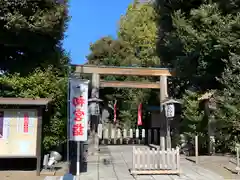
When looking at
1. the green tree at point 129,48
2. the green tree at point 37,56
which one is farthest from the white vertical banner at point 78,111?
the green tree at point 129,48

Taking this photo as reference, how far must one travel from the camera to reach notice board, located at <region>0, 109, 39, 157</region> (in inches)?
384

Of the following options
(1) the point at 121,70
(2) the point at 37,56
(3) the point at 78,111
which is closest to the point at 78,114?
(3) the point at 78,111

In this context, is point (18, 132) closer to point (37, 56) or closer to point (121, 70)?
point (37, 56)

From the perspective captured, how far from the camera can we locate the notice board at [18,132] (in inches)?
384

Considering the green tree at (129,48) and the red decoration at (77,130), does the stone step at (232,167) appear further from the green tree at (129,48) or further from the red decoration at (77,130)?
the green tree at (129,48)

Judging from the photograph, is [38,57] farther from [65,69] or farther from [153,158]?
[153,158]

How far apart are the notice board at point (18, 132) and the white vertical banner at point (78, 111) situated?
122 centimetres

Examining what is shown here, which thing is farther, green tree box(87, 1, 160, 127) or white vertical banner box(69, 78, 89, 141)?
green tree box(87, 1, 160, 127)

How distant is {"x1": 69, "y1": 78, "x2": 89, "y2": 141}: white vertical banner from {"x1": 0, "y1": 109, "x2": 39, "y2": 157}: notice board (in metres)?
1.22

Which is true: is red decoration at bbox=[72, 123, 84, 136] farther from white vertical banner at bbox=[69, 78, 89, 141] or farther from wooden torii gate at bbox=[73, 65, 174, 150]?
wooden torii gate at bbox=[73, 65, 174, 150]

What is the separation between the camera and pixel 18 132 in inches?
389

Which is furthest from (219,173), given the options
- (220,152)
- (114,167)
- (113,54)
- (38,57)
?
(113,54)

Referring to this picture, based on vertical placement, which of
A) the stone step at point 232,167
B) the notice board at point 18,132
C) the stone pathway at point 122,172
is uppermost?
the notice board at point 18,132

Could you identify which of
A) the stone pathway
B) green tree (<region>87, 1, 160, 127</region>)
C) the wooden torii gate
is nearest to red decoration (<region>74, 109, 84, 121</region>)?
the stone pathway
